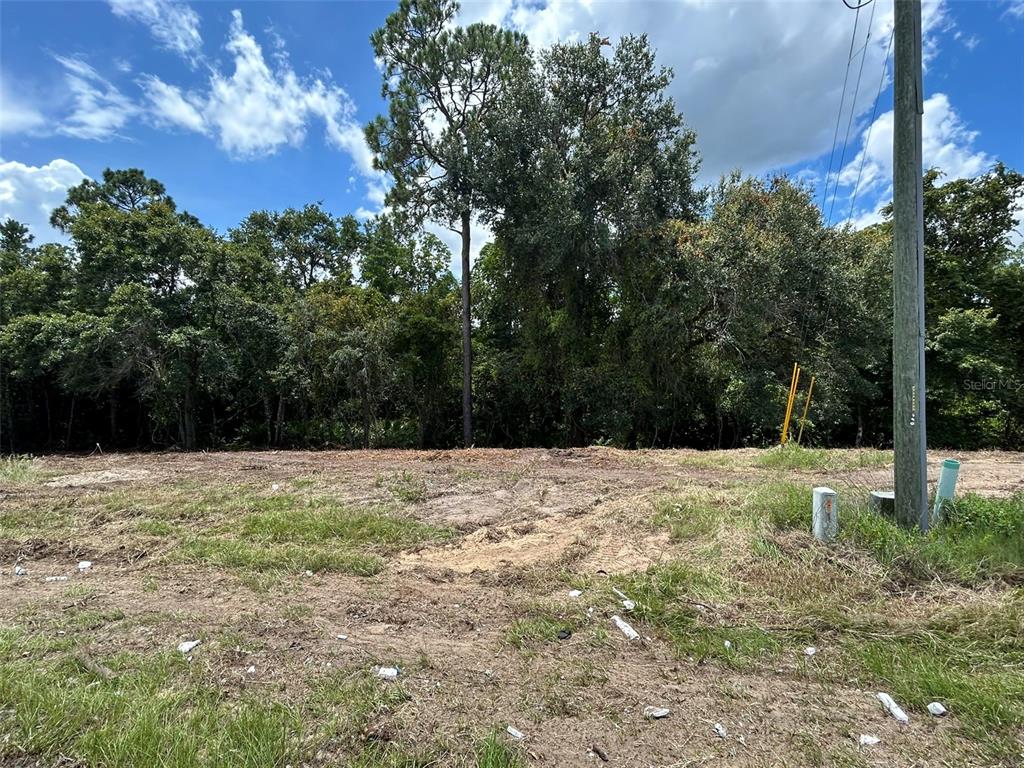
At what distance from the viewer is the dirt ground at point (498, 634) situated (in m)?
2.26

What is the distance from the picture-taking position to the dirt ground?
7.41 feet

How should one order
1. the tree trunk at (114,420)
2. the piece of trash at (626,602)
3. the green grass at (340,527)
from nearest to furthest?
the piece of trash at (626,602) → the green grass at (340,527) → the tree trunk at (114,420)

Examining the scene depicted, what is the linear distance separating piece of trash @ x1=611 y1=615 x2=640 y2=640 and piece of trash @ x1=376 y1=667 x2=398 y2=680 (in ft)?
4.54

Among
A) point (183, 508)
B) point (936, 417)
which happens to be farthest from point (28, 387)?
point (936, 417)

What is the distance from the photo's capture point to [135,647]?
2.97 meters

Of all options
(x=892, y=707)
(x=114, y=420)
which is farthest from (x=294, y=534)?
(x=114, y=420)

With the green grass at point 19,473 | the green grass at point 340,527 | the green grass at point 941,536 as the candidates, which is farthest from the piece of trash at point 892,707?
the green grass at point 19,473

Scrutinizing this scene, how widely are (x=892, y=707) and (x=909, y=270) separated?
11.1 feet

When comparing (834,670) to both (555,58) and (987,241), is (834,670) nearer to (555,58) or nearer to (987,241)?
(555,58)

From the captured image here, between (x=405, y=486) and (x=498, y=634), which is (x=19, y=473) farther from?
(x=498, y=634)

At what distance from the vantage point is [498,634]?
3189 millimetres

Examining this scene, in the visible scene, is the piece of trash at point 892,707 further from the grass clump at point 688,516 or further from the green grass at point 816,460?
the green grass at point 816,460

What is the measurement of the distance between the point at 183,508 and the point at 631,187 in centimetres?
1344

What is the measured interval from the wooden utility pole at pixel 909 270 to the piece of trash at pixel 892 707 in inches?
89.4
